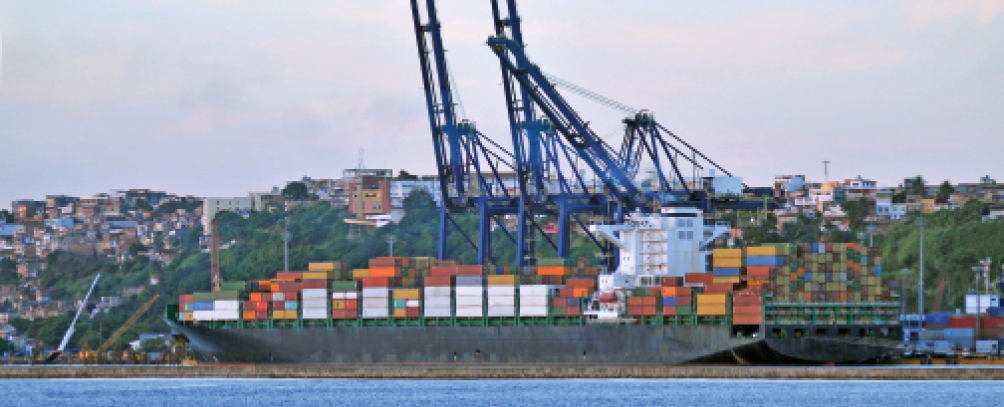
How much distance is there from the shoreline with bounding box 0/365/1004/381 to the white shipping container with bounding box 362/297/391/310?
126 inches

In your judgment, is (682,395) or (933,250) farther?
(933,250)

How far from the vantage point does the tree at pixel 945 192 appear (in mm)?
160750

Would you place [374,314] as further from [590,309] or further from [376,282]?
[590,309]

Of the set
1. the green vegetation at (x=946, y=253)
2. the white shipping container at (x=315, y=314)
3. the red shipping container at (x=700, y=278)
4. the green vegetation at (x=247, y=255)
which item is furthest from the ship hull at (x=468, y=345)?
the green vegetation at (x=247, y=255)

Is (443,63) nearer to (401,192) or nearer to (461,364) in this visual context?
(461,364)

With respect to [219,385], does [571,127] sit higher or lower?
higher

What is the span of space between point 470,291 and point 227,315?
1237cm

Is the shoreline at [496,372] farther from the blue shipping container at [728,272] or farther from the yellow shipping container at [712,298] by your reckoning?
the blue shipping container at [728,272]

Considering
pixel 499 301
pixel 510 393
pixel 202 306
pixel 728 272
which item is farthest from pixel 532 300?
pixel 202 306

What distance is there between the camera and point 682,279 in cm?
7881

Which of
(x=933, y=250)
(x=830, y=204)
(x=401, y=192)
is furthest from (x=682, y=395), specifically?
(x=401, y=192)

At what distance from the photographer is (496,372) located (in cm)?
7506

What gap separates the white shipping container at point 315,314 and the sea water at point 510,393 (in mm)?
4440

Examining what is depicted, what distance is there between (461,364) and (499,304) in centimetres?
293
